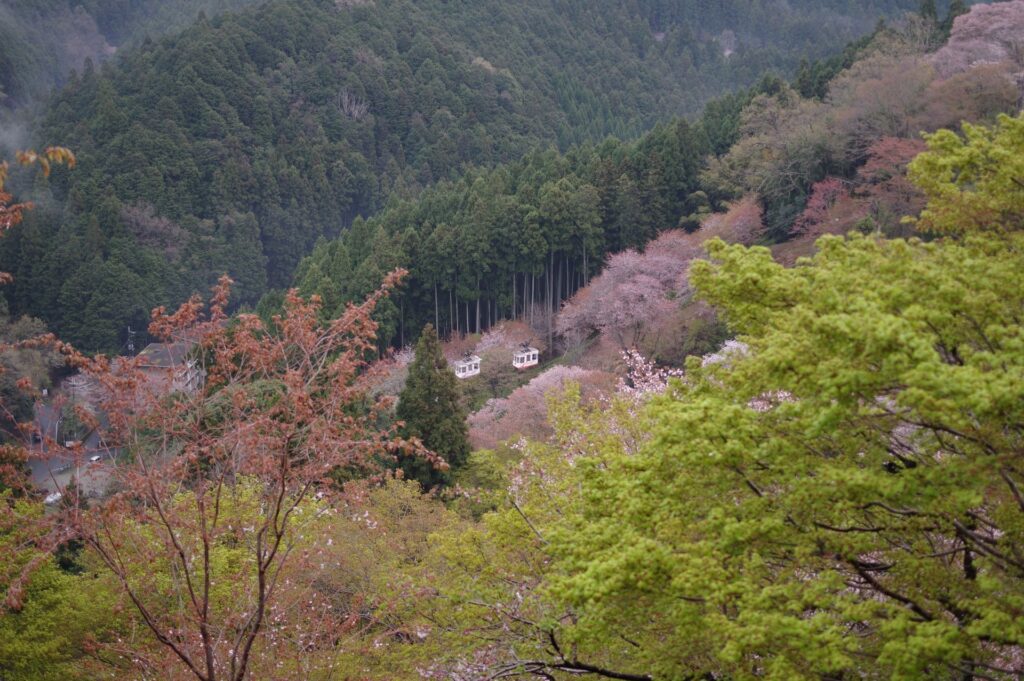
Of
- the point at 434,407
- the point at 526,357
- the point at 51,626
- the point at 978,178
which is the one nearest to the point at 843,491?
the point at 978,178

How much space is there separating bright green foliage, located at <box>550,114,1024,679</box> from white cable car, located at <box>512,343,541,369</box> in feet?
87.2

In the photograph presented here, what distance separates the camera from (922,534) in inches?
211

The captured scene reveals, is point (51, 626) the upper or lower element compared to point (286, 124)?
upper

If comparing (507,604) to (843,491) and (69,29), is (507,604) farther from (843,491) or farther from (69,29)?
→ (69,29)

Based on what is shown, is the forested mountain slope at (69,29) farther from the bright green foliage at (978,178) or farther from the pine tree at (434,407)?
the bright green foliage at (978,178)

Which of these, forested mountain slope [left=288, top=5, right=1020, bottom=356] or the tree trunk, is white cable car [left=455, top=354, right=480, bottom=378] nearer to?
forested mountain slope [left=288, top=5, right=1020, bottom=356]

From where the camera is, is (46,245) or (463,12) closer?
(46,245)

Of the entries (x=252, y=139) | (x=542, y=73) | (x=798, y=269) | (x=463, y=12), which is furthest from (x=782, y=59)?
(x=798, y=269)

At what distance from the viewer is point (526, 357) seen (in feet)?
109

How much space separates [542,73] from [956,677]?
8269 cm

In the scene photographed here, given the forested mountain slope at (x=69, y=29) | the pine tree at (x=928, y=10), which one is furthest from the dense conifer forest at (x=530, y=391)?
the forested mountain slope at (x=69, y=29)

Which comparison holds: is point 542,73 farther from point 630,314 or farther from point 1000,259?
point 1000,259

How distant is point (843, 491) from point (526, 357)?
28.5 m

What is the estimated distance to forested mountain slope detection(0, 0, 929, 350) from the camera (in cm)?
4909
